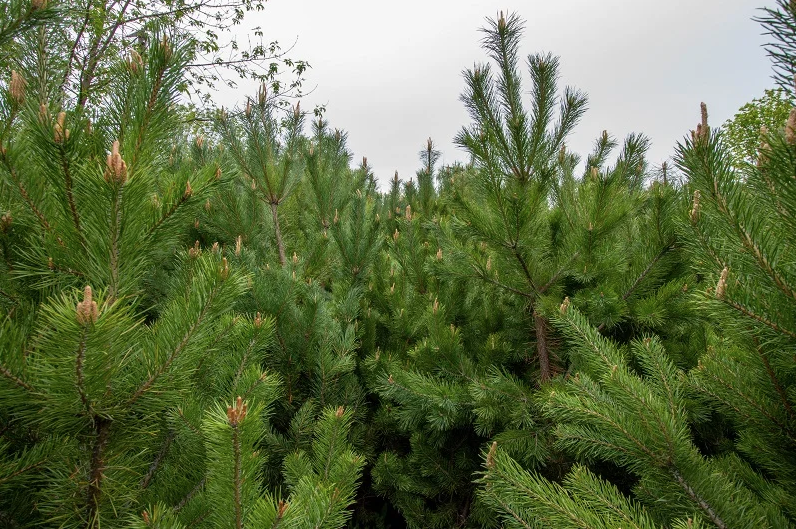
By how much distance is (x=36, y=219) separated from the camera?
103 centimetres

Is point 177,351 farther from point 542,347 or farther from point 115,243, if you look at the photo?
point 542,347

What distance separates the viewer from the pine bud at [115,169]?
811mm

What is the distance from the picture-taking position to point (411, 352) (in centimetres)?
254

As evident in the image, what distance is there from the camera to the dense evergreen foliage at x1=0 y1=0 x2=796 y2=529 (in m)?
0.88

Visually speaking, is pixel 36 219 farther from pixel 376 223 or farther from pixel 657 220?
pixel 376 223

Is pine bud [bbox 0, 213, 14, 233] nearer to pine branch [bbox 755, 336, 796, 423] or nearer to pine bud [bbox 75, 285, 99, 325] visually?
pine bud [bbox 75, 285, 99, 325]

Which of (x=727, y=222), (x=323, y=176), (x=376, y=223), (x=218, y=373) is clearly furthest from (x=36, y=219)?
(x=323, y=176)

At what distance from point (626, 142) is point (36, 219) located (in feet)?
9.13

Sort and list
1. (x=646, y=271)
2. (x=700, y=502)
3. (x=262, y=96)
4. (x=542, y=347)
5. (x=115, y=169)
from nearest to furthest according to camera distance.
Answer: (x=115, y=169)
(x=700, y=502)
(x=646, y=271)
(x=542, y=347)
(x=262, y=96)

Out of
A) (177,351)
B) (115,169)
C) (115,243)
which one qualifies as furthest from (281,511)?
(115,169)

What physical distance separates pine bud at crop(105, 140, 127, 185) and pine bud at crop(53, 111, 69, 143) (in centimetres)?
11

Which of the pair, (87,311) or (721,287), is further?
(721,287)

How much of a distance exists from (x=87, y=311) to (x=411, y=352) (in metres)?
2.00

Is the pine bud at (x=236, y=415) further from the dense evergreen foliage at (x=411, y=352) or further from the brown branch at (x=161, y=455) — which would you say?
the brown branch at (x=161, y=455)
